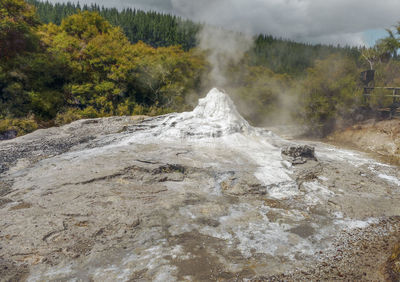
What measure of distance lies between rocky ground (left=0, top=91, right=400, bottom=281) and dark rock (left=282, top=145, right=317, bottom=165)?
0.04m

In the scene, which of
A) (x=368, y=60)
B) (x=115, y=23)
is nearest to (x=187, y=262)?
(x=368, y=60)

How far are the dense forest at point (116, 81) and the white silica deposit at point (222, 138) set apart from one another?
698 cm

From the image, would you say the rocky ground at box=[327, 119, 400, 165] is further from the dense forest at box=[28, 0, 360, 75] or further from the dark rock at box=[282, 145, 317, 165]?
the dense forest at box=[28, 0, 360, 75]

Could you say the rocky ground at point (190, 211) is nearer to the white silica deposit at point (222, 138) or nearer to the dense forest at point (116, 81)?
the white silica deposit at point (222, 138)

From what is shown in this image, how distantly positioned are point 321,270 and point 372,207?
3083mm

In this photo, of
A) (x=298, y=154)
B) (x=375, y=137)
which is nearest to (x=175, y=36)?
(x=375, y=137)

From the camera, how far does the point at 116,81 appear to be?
1764 cm

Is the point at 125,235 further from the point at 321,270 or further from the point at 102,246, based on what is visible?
the point at 321,270

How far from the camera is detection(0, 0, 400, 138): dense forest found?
47.4ft

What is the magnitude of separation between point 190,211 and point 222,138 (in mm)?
4556

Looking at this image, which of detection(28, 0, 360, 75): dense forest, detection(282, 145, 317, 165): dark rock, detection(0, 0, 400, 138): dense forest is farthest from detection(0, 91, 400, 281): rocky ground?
detection(28, 0, 360, 75): dense forest

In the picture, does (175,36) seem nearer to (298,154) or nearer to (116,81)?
(116,81)

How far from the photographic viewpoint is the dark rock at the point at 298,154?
823cm

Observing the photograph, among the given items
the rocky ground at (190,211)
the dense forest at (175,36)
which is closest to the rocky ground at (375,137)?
the rocky ground at (190,211)
